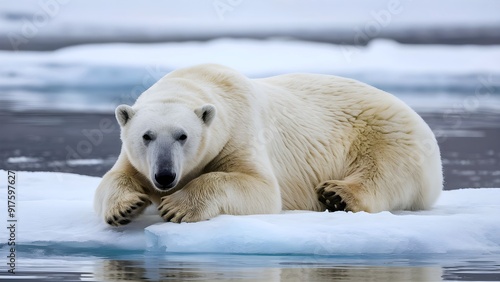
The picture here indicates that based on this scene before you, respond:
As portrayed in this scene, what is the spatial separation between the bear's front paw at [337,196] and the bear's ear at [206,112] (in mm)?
1153

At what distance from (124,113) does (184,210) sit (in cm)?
76

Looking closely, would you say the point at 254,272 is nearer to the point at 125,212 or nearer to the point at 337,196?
the point at 125,212

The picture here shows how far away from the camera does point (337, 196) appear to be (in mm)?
6891

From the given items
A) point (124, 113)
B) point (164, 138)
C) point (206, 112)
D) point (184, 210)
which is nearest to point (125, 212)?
point (184, 210)

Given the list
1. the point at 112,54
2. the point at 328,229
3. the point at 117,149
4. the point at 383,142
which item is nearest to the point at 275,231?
the point at 328,229

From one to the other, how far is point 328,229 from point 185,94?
4.49 ft

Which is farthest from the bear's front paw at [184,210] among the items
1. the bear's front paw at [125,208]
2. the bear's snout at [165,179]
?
the bear's snout at [165,179]

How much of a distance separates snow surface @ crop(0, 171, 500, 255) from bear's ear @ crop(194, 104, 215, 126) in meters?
0.66

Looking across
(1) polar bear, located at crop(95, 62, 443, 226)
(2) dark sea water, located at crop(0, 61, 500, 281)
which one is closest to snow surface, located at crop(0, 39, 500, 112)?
(2) dark sea water, located at crop(0, 61, 500, 281)

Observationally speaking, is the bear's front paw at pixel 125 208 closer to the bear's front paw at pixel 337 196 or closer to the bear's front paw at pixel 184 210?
the bear's front paw at pixel 184 210

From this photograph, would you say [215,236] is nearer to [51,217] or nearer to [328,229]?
[328,229]

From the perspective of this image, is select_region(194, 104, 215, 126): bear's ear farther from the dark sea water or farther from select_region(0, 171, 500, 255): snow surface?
the dark sea water

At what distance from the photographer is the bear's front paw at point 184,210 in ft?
19.8

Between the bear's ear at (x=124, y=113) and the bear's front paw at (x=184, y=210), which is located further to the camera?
the bear's ear at (x=124, y=113)
